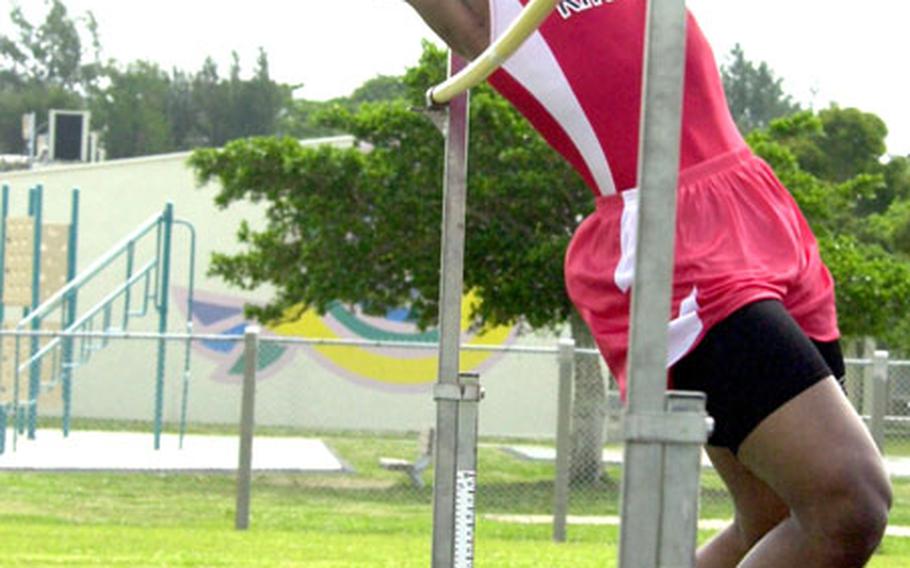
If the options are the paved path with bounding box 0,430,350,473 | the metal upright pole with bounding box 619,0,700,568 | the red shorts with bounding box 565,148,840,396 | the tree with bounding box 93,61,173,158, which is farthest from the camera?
the tree with bounding box 93,61,173,158

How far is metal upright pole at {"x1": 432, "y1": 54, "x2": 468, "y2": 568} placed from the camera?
11.8 ft

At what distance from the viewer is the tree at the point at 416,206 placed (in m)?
18.8

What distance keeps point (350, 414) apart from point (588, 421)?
1526 centimetres

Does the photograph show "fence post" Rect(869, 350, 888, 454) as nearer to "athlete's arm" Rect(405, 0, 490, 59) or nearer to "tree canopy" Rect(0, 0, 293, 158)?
"athlete's arm" Rect(405, 0, 490, 59)

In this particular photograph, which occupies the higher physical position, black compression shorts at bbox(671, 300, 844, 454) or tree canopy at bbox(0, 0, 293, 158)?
tree canopy at bbox(0, 0, 293, 158)

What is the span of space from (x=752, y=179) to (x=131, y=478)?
49.4 ft

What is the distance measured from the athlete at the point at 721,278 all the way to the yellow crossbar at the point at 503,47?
0.16 ft

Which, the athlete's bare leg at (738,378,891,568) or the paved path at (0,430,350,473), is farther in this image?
the paved path at (0,430,350,473)

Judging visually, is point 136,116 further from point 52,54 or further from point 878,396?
point 878,396

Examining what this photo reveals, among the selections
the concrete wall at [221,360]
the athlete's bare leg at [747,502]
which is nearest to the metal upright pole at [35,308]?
the concrete wall at [221,360]

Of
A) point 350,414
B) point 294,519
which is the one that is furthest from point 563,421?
point 350,414

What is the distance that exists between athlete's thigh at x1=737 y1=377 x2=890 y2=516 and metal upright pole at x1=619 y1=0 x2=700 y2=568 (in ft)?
2.03

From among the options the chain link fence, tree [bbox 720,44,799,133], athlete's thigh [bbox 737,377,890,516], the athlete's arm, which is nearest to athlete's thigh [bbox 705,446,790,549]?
athlete's thigh [bbox 737,377,890,516]

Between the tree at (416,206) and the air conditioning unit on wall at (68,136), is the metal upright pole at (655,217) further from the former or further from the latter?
the air conditioning unit on wall at (68,136)
